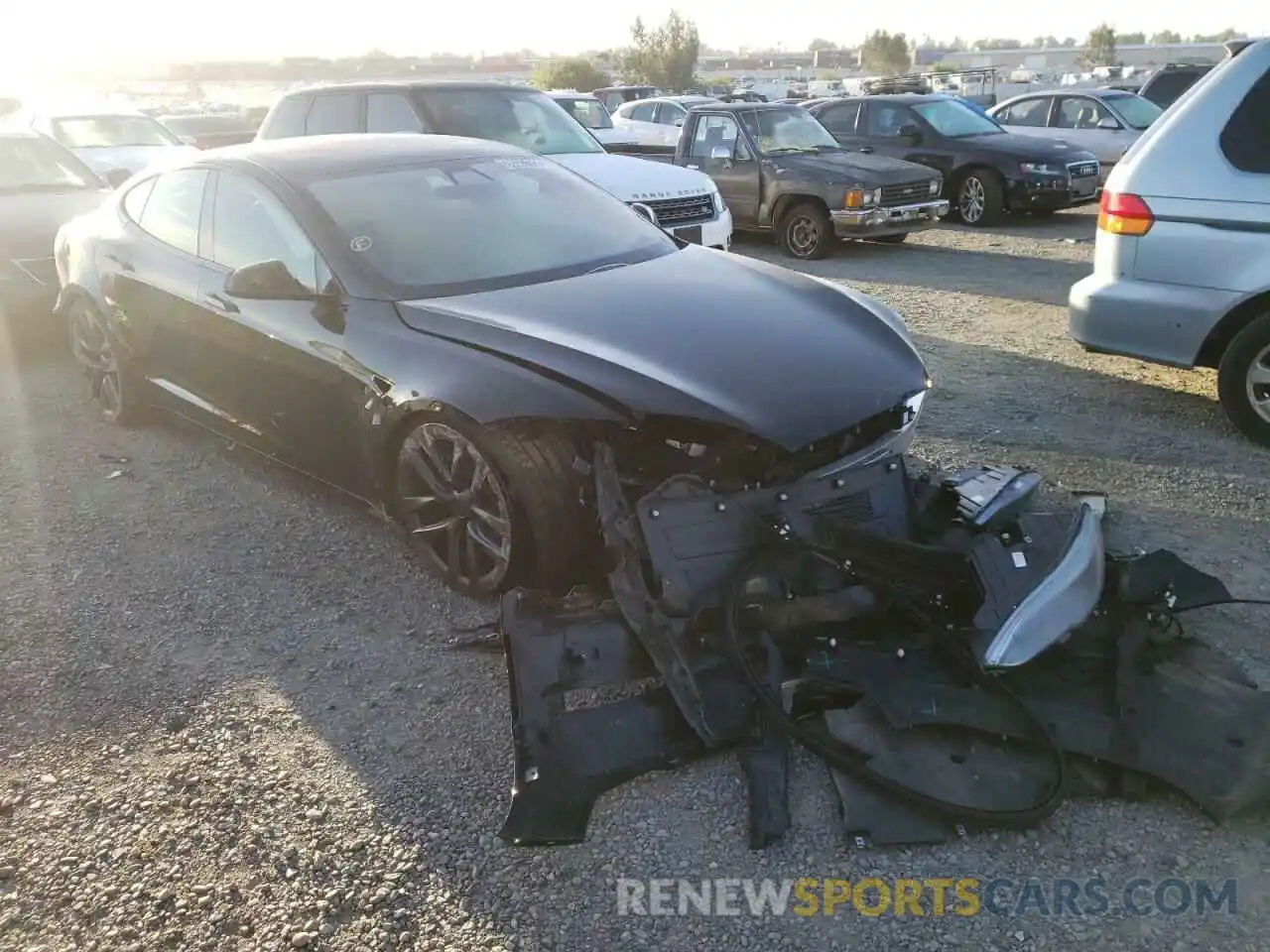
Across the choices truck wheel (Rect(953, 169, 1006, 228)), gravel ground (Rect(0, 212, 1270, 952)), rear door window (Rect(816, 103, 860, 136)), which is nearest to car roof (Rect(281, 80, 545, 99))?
gravel ground (Rect(0, 212, 1270, 952))

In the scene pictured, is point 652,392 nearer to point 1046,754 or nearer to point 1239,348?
point 1046,754

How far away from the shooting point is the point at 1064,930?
2.48 metres

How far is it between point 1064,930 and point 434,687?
202 cm

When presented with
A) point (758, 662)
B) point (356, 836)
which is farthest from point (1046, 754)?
point (356, 836)

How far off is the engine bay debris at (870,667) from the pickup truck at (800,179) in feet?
25.4

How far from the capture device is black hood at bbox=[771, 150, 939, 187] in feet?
35.0

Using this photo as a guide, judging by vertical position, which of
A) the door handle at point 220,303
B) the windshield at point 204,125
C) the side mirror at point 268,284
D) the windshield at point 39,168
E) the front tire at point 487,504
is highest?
the windshield at point 204,125

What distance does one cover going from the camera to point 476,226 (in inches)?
179

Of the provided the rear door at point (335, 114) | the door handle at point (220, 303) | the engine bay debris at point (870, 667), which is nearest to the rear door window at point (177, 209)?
the door handle at point (220, 303)

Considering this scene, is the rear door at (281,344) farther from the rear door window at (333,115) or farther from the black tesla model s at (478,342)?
the rear door window at (333,115)

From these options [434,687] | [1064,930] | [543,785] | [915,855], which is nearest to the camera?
[1064,930]

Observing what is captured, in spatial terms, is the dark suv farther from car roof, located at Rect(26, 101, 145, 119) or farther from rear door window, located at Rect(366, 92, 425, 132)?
car roof, located at Rect(26, 101, 145, 119)

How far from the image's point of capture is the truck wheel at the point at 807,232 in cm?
1084

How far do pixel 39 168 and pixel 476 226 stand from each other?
5963mm
